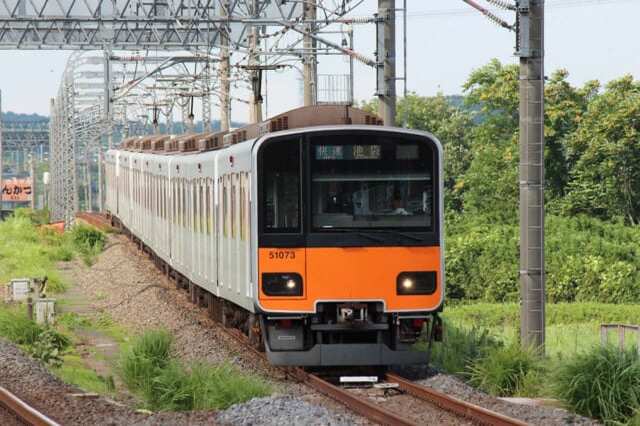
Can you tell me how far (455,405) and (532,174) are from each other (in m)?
3.68

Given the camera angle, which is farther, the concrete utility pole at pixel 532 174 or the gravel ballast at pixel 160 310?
the concrete utility pole at pixel 532 174

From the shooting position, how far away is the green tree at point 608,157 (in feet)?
167

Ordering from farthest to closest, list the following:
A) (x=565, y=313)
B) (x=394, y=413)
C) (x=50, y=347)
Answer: (x=565, y=313)
(x=50, y=347)
(x=394, y=413)

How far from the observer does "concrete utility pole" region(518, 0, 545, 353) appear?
48.9 ft

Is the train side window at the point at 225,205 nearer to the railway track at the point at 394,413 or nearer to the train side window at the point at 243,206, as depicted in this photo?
the train side window at the point at 243,206

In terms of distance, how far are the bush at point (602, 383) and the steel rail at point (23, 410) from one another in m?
4.43

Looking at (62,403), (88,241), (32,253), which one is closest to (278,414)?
(62,403)

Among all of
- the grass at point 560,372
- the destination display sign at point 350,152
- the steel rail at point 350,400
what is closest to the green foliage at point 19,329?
the steel rail at point 350,400

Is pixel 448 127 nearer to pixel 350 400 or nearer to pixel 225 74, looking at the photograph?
pixel 225 74

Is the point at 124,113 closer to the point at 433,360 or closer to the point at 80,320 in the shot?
the point at 80,320

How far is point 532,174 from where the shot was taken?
14906 mm

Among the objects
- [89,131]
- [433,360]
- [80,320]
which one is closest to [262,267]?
[433,360]

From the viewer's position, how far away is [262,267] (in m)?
14.3

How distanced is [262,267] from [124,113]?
167 ft
